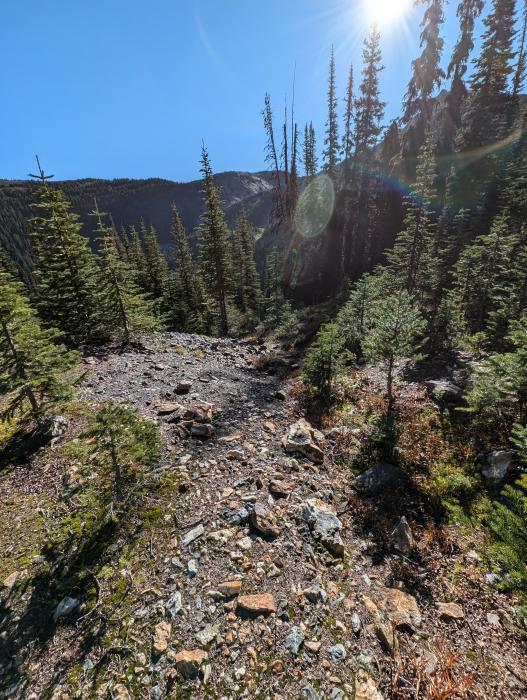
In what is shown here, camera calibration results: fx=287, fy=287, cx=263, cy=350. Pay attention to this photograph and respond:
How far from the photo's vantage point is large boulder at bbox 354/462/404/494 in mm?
7379

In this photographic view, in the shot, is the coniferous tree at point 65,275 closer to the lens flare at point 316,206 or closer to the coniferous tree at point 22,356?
the coniferous tree at point 22,356

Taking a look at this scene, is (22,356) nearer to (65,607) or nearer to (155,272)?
(65,607)

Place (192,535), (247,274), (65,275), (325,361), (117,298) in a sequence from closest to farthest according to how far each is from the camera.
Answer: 1. (192,535)
2. (325,361)
3. (65,275)
4. (117,298)
5. (247,274)

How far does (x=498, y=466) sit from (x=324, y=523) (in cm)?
492

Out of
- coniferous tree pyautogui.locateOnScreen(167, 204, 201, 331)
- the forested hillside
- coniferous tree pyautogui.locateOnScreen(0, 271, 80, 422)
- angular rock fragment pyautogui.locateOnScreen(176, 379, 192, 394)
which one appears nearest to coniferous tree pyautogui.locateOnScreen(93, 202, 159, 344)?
the forested hillside

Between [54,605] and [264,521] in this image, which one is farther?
[264,521]

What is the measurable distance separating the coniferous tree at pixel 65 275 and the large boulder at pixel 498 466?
58.5ft

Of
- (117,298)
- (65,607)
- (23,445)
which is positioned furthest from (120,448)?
(117,298)

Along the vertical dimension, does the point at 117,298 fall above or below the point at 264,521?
above

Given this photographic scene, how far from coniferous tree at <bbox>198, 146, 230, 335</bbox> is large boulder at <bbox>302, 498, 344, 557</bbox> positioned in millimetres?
22384

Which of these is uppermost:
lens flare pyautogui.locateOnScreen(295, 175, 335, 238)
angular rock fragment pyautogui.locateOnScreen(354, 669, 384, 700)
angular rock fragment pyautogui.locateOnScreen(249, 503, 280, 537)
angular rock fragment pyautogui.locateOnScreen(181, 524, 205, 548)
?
lens flare pyautogui.locateOnScreen(295, 175, 335, 238)

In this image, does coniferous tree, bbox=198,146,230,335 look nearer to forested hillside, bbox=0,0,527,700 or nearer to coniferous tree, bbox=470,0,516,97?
forested hillside, bbox=0,0,527,700

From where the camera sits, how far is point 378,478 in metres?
7.56

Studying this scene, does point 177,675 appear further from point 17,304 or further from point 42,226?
point 42,226
